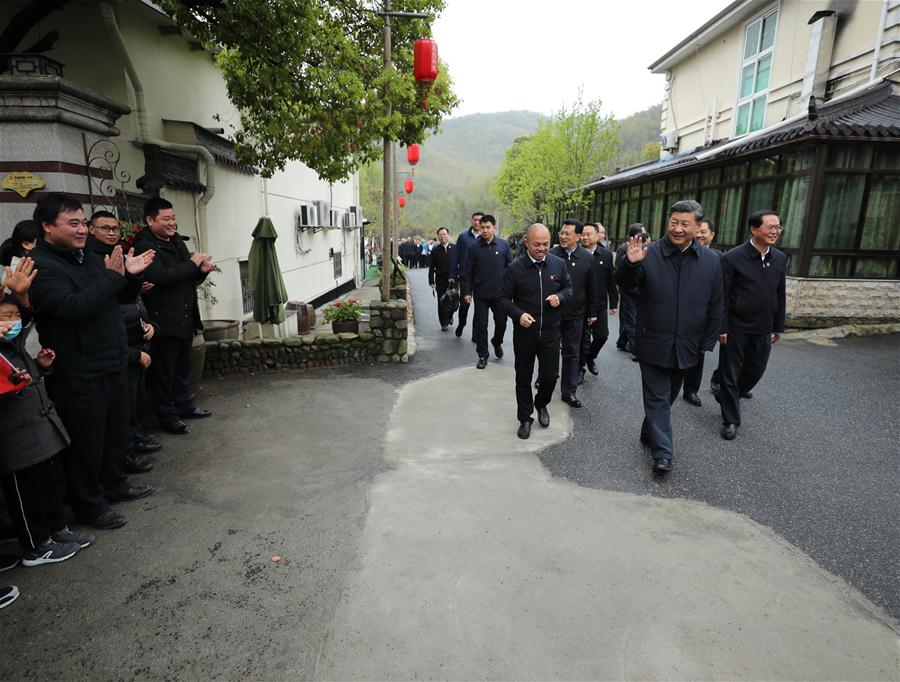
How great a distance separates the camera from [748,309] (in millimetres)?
5074

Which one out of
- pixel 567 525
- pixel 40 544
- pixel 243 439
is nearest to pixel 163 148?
pixel 243 439

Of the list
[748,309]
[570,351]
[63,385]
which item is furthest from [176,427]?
[748,309]

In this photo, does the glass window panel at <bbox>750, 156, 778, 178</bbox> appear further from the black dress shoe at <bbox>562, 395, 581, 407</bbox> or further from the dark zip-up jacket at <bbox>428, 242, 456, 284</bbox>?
the black dress shoe at <bbox>562, 395, 581, 407</bbox>

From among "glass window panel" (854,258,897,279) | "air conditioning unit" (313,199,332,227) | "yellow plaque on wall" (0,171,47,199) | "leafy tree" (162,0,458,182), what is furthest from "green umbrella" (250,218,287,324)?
"glass window panel" (854,258,897,279)

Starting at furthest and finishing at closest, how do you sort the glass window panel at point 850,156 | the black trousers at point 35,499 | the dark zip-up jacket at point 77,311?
the glass window panel at point 850,156
the dark zip-up jacket at point 77,311
the black trousers at point 35,499

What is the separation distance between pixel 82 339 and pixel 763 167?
12.5 metres

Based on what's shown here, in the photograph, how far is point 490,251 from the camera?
25.5 ft

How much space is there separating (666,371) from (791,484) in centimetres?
127

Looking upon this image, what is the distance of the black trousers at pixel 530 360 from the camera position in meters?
4.94

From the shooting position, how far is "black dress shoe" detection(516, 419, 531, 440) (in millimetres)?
4977

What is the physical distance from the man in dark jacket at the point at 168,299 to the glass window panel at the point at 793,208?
10.5m

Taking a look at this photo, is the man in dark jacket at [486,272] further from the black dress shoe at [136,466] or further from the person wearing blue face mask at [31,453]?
the person wearing blue face mask at [31,453]

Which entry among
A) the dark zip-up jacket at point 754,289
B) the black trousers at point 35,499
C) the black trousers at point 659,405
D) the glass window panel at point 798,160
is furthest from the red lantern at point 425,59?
the glass window panel at point 798,160

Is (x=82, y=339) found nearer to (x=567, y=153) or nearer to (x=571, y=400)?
(x=571, y=400)
